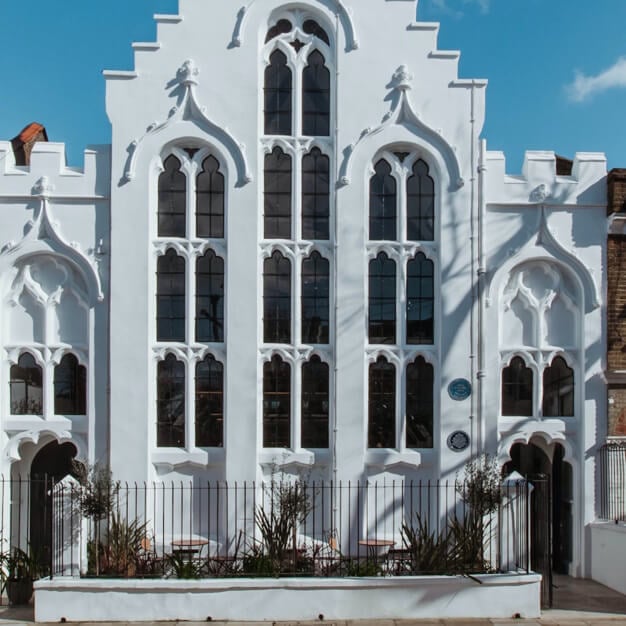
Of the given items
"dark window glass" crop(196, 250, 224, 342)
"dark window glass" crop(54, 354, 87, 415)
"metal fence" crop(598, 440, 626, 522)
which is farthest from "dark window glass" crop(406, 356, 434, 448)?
"dark window glass" crop(54, 354, 87, 415)

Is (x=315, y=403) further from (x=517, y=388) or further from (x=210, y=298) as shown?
(x=517, y=388)

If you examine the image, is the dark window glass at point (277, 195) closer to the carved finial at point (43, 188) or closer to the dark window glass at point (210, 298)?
the dark window glass at point (210, 298)

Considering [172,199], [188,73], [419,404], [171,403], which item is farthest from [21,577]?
[188,73]

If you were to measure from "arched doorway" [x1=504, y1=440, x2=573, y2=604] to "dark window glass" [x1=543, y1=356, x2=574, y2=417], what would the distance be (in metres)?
0.86

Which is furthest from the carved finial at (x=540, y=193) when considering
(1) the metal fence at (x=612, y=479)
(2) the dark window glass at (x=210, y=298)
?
(2) the dark window glass at (x=210, y=298)

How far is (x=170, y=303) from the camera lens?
53.3ft

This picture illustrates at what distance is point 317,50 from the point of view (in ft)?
54.4

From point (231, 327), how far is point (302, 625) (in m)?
6.10

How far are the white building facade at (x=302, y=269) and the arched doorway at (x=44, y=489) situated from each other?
970 millimetres

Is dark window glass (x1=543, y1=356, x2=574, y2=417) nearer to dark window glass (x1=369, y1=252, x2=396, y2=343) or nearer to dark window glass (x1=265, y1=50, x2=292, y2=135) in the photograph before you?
dark window glass (x1=369, y1=252, x2=396, y2=343)

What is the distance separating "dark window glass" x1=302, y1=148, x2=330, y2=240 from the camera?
16422 millimetres

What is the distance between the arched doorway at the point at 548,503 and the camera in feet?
47.2

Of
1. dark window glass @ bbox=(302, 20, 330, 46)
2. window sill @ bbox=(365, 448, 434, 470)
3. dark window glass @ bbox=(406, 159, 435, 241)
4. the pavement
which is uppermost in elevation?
dark window glass @ bbox=(302, 20, 330, 46)

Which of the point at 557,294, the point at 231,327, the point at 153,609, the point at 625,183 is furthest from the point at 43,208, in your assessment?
the point at 625,183
